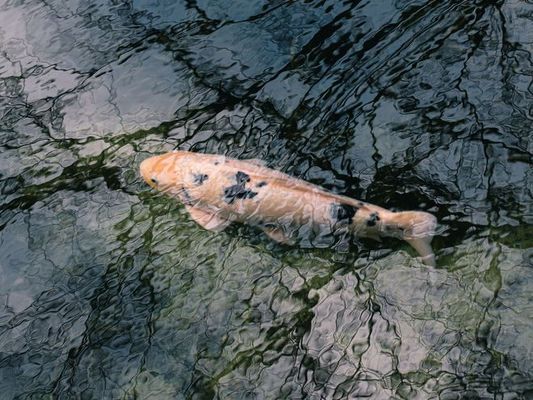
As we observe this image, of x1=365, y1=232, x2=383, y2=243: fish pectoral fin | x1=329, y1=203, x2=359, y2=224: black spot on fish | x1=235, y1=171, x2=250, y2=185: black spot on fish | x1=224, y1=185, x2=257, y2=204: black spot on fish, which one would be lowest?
x1=365, y1=232, x2=383, y2=243: fish pectoral fin

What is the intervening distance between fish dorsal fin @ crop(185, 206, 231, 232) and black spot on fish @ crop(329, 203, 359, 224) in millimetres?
542

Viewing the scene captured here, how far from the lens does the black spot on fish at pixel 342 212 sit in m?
3.27

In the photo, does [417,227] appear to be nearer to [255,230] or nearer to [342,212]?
[342,212]

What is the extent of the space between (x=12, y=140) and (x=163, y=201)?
1.27m

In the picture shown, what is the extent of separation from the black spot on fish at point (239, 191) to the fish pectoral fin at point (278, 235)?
181mm

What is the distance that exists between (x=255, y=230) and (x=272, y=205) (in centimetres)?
16

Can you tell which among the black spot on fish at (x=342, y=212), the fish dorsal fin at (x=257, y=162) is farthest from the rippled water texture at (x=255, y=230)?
the black spot on fish at (x=342, y=212)

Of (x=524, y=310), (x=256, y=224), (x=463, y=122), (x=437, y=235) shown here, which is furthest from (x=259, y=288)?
(x=463, y=122)

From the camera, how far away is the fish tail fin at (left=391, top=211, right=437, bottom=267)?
3.16m

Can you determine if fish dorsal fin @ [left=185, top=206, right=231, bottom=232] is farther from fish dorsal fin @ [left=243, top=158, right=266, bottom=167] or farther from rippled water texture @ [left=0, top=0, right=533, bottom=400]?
fish dorsal fin @ [left=243, top=158, right=266, bottom=167]

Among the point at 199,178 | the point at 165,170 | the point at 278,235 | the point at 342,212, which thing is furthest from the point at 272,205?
the point at 165,170

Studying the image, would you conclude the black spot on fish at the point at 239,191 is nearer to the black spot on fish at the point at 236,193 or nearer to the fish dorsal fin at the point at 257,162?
the black spot on fish at the point at 236,193

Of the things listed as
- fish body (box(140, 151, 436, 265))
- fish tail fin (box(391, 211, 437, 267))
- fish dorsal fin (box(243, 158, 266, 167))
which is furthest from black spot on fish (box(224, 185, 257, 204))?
fish tail fin (box(391, 211, 437, 267))

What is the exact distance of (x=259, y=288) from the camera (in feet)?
10.7
